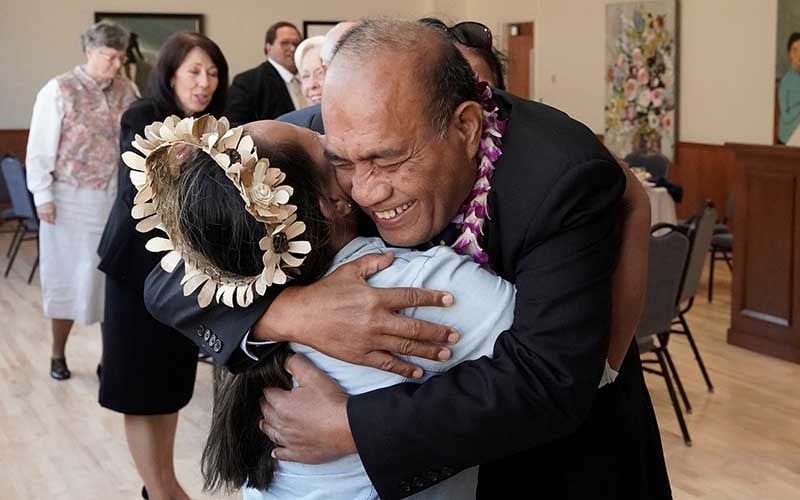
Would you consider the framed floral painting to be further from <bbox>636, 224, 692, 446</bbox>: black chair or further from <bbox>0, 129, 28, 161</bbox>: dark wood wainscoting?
<bbox>0, 129, 28, 161</bbox>: dark wood wainscoting

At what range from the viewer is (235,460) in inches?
57.9

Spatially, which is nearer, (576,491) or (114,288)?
(576,491)

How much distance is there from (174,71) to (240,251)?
8.51 feet

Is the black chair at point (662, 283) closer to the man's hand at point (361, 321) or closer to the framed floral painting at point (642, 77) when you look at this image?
the man's hand at point (361, 321)

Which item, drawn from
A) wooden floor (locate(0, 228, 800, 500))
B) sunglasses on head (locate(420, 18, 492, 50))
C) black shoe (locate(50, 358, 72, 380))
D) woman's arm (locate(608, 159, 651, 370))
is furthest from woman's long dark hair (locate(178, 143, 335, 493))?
black shoe (locate(50, 358, 72, 380))

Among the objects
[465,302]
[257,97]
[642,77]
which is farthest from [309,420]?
[642,77]

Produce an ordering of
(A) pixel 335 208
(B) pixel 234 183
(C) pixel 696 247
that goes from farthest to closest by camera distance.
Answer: (C) pixel 696 247
(A) pixel 335 208
(B) pixel 234 183

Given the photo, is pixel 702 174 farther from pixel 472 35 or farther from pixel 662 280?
pixel 472 35

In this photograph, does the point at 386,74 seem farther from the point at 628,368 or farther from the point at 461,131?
the point at 628,368

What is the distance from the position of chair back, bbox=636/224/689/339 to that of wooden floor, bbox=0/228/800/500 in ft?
1.94

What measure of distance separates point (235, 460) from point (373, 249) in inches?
14.7

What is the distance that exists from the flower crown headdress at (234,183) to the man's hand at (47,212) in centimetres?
420

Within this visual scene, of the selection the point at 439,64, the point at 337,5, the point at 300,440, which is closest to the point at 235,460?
the point at 300,440

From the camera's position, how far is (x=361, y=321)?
52.9 inches
